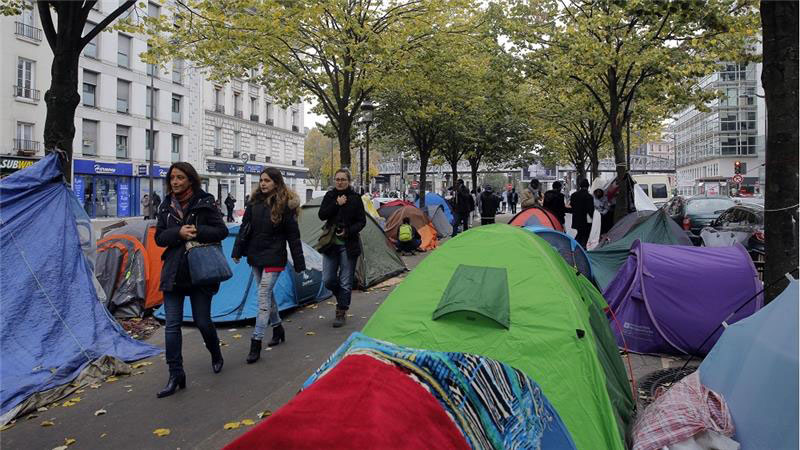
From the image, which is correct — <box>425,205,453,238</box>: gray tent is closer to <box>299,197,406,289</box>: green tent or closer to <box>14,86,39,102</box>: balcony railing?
<box>299,197,406,289</box>: green tent

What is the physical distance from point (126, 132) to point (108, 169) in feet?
10.2

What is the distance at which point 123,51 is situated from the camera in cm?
3312

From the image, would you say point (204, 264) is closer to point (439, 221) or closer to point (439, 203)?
point (439, 221)

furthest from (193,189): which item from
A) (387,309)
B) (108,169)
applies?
(108,169)

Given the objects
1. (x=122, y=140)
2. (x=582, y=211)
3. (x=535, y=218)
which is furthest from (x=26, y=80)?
(x=582, y=211)

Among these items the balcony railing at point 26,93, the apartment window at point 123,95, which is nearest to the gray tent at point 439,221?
the balcony railing at point 26,93

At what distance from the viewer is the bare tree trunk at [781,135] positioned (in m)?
3.74

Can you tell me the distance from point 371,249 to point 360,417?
27.3ft

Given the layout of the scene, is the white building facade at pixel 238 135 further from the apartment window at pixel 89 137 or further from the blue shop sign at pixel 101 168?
the apartment window at pixel 89 137

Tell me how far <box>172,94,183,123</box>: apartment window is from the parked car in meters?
33.6

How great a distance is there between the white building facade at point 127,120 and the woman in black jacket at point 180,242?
52.8ft

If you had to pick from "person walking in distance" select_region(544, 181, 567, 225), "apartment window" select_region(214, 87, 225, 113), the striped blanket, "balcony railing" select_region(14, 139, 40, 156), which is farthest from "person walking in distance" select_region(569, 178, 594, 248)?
"apartment window" select_region(214, 87, 225, 113)

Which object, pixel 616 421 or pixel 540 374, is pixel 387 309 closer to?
pixel 540 374

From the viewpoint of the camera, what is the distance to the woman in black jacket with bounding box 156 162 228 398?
4336 millimetres
